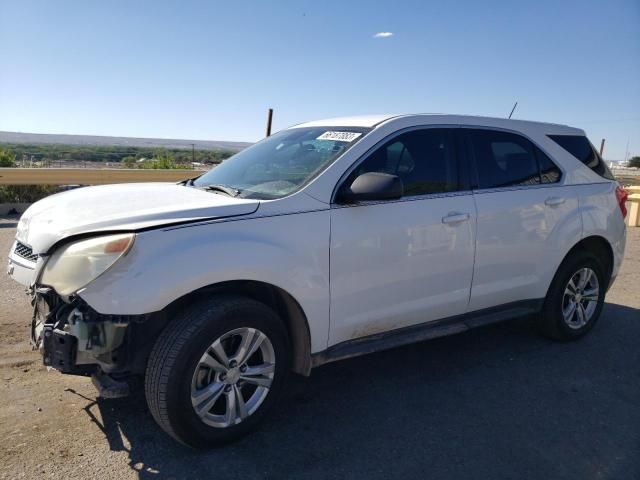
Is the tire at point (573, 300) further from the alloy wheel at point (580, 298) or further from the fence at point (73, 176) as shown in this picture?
the fence at point (73, 176)

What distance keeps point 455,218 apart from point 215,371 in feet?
6.31

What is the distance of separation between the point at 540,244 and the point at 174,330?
298cm

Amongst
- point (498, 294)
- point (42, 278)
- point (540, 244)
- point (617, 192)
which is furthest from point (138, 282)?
point (617, 192)

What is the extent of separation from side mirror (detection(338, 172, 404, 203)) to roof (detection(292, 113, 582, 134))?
0.59 m

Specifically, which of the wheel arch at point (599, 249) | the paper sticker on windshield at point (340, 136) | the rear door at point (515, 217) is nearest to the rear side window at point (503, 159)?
the rear door at point (515, 217)

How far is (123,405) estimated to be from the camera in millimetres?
3414

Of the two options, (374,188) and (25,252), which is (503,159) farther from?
(25,252)

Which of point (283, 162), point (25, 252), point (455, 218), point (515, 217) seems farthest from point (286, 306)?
point (515, 217)

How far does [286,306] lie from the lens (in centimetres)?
321

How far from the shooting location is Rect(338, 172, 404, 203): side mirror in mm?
3123

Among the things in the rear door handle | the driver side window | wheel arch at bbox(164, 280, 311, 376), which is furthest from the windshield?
the rear door handle

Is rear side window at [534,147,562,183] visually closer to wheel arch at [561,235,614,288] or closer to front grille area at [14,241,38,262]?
wheel arch at [561,235,614,288]

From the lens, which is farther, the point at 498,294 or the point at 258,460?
the point at 498,294

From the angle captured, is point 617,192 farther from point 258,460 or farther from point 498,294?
point 258,460
